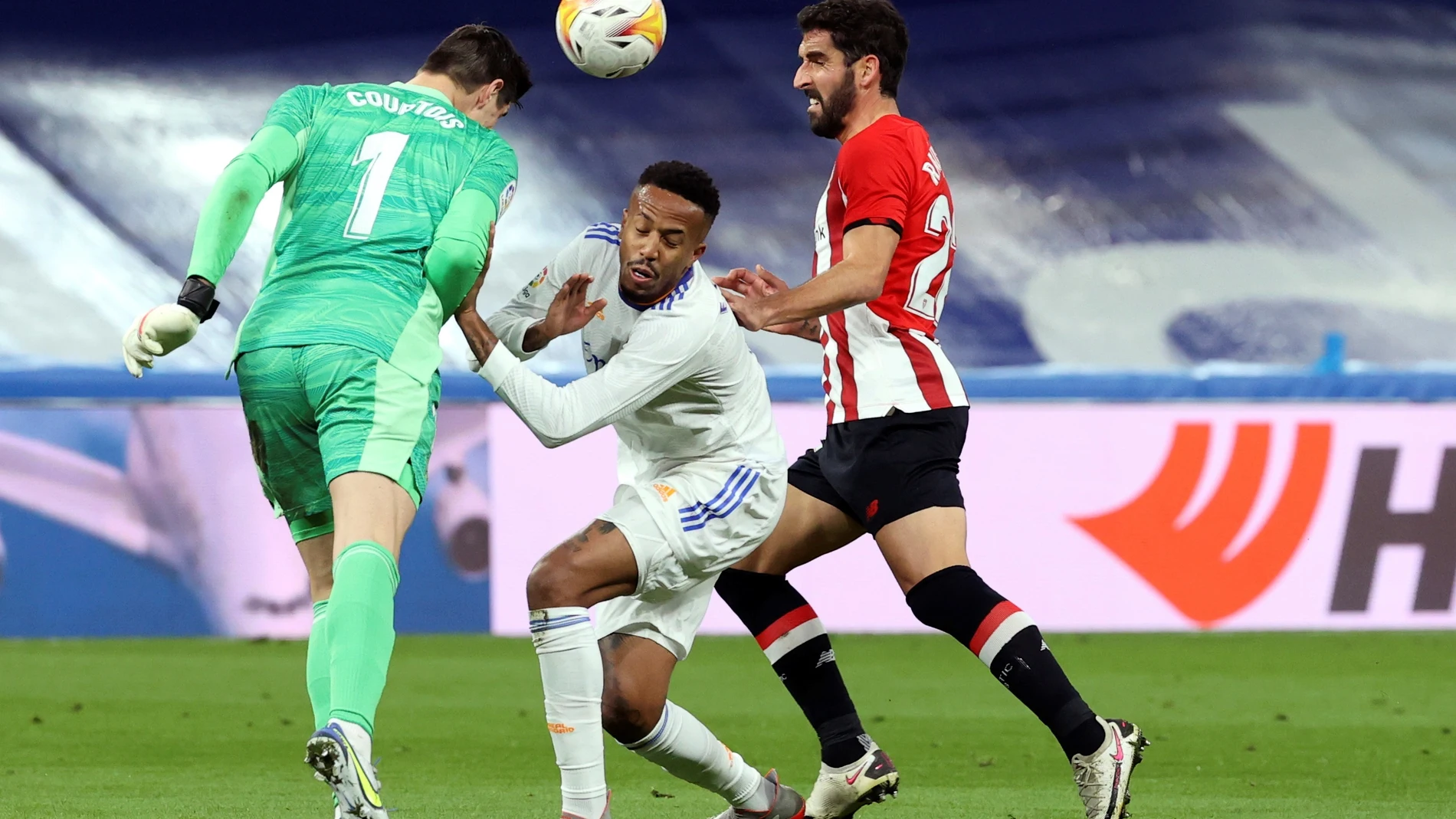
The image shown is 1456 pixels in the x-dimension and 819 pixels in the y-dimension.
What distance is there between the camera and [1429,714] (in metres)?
6.04

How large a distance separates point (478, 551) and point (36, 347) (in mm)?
5118

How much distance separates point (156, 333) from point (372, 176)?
60 cm

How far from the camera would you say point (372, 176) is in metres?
3.42

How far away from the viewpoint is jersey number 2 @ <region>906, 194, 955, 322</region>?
4.08 m

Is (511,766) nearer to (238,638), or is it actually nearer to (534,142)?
(238,638)

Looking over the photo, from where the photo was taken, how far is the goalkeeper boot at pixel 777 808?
3867 mm

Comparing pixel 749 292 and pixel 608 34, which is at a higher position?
pixel 608 34

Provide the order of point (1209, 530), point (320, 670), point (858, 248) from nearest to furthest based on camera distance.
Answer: point (320, 670)
point (858, 248)
point (1209, 530)

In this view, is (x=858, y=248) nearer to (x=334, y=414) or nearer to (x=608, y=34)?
(x=608, y=34)

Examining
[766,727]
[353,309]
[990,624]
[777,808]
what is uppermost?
[353,309]

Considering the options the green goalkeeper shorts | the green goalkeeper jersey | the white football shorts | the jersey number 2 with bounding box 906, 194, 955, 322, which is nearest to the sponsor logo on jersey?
the green goalkeeper jersey

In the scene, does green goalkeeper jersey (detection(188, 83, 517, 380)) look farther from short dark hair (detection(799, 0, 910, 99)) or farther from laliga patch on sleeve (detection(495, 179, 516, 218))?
short dark hair (detection(799, 0, 910, 99))

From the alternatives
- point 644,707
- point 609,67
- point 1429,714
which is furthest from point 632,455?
point 1429,714

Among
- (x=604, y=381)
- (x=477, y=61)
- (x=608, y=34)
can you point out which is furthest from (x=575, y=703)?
(x=608, y=34)
